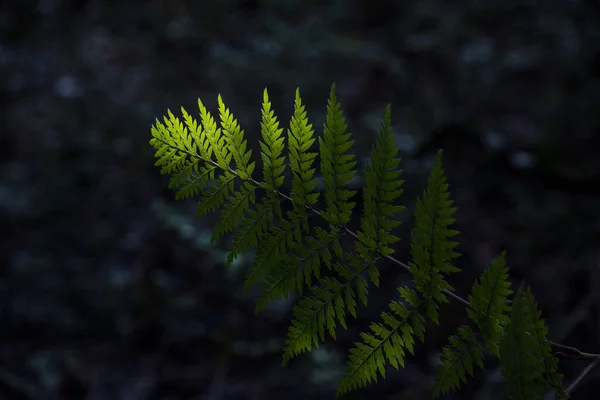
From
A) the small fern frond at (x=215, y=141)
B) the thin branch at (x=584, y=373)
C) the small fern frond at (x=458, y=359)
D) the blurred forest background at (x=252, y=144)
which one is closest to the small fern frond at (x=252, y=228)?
the small fern frond at (x=215, y=141)

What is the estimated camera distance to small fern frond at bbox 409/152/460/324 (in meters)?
0.75

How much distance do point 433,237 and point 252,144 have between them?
189cm

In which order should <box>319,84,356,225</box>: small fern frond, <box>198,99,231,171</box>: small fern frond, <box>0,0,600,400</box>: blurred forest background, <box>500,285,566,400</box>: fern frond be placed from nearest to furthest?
1. <box>500,285,566,400</box>: fern frond
2. <box>319,84,356,225</box>: small fern frond
3. <box>198,99,231,171</box>: small fern frond
4. <box>0,0,600,400</box>: blurred forest background

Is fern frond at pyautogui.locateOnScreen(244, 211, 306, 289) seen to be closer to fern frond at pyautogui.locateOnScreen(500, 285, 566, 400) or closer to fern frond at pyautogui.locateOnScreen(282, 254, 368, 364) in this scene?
fern frond at pyautogui.locateOnScreen(282, 254, 368, 364)

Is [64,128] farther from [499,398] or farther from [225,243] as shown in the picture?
[499,398]

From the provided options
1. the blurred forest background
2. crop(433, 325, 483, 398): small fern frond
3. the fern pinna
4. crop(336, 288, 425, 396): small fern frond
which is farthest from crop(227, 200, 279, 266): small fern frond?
the blurred forest background

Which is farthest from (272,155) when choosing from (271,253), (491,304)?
(491,304)

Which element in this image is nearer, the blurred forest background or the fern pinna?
the fern pinna

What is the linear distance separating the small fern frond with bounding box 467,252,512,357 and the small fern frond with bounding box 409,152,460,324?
48 millimetres

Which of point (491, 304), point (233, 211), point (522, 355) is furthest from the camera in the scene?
point (233, 211)

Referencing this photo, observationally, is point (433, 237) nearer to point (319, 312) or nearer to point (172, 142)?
point (319, 312)

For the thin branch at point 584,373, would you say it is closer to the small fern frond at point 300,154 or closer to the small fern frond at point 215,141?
the small fern frond at point 300,154

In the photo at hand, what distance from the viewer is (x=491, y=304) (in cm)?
82

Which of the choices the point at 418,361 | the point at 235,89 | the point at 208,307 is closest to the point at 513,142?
the point at 418,361
